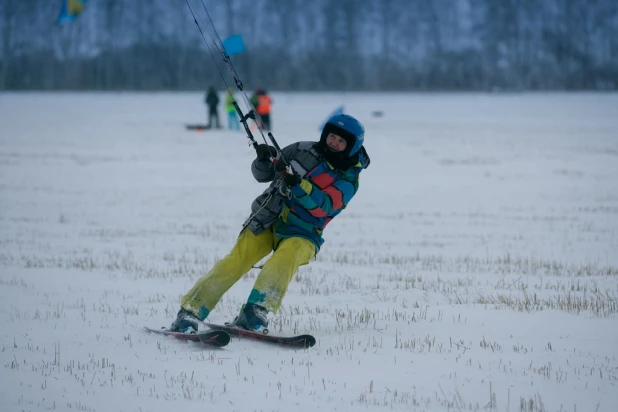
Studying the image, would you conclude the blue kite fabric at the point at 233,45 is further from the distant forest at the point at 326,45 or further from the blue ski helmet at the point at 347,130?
the distant forest at the point at 326,45

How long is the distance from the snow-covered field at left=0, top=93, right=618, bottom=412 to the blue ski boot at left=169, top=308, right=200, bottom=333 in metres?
0.13

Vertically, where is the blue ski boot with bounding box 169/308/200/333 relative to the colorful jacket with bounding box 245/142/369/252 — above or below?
below

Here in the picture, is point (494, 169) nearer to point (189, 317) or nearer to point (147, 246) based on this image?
point (147, 246)

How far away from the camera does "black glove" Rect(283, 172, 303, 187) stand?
18.2 feet

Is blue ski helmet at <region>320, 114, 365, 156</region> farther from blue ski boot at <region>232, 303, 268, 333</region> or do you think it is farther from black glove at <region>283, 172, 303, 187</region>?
blue ski boot at <region>232, 303, 268, 333</region>

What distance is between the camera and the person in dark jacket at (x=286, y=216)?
18.9ft

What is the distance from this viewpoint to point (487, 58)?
340ft

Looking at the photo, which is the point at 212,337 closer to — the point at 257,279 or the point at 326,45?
the point at 257,279

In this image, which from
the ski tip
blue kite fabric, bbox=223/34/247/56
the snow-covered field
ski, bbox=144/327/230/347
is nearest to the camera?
the snow-covered field

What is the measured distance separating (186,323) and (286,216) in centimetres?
96

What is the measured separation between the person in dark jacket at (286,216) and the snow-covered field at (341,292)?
0.31 metres

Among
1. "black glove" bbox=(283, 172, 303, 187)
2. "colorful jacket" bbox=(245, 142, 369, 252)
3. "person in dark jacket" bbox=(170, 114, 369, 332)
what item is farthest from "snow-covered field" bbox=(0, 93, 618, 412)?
"black glove" bbox=(283, 172, 303, 187)

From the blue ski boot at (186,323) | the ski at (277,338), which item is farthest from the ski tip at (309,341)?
the blue ski boot at (186,323)

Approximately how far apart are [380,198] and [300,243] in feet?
Result: 36.1
